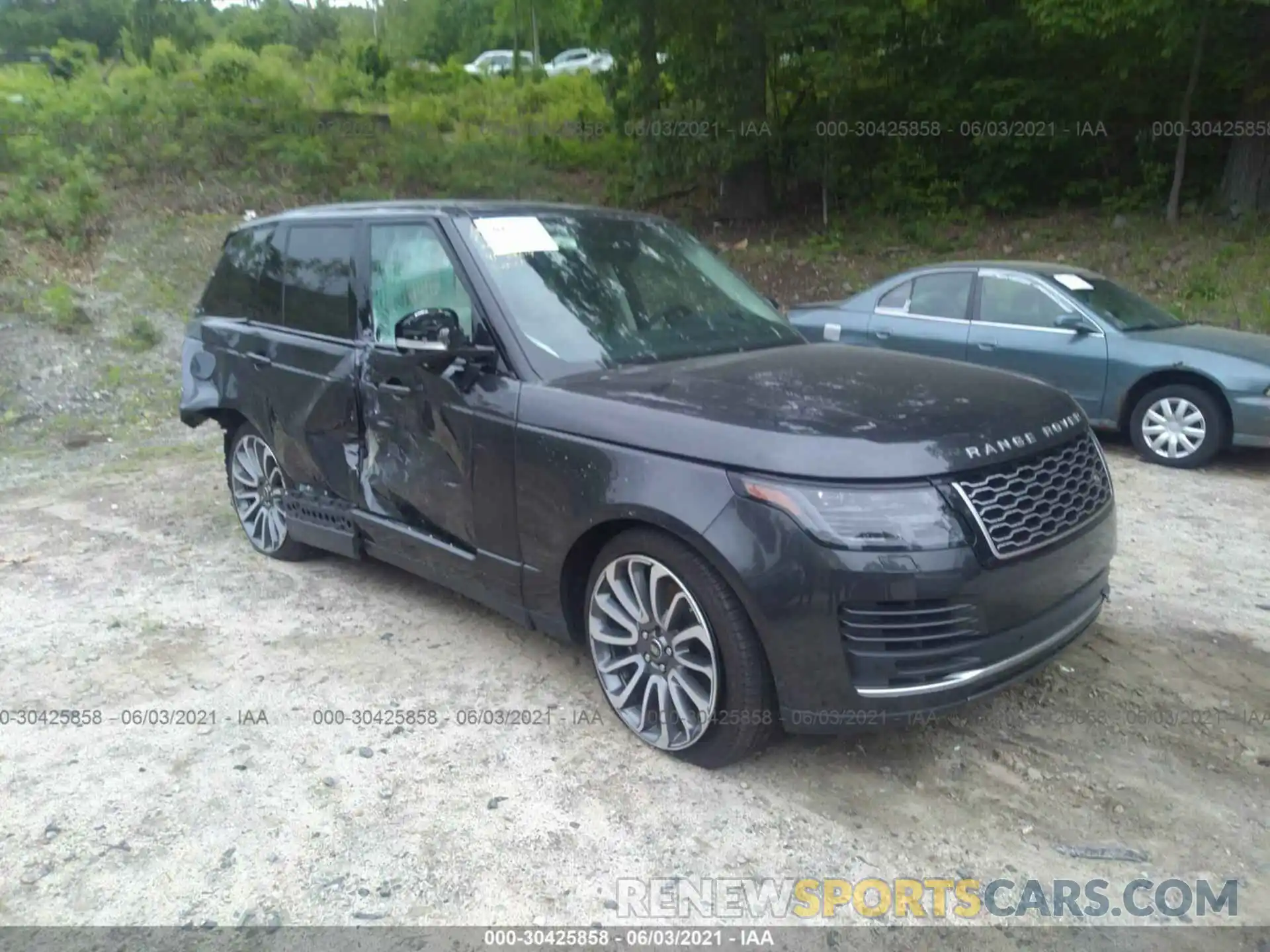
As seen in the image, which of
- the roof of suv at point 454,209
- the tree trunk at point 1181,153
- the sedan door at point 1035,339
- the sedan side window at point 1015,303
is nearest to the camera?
the roof of suv at point 454,209

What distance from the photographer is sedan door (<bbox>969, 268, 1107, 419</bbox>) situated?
7.93 meters

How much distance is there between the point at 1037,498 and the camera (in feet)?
11.2

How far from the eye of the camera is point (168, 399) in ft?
33.4

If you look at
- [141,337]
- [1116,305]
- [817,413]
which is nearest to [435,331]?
[817,413]

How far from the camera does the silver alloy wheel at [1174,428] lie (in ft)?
24.6

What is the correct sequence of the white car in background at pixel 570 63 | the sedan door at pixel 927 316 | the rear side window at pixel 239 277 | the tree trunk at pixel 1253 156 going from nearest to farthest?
the rear side window at pixel 239 277, the sedan door at pixel 927 316, the tree trunk at pixel 1253 156, the white car in background at pixel 570 63

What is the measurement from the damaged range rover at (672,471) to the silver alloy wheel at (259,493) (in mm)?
368

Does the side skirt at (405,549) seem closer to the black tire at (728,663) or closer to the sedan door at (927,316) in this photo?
the black tire at (728,663)

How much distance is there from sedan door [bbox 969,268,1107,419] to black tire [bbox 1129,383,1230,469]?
0.98ft

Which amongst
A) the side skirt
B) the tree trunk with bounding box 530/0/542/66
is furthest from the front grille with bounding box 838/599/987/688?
the tree trunk with bounding box 530/0/542/66

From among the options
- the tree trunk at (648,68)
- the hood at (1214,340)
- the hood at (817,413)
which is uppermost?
the tree trunk at (648,68)

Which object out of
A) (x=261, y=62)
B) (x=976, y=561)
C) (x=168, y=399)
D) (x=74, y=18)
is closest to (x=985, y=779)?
(x=976, y=561)

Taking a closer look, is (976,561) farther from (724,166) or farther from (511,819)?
(724,166)

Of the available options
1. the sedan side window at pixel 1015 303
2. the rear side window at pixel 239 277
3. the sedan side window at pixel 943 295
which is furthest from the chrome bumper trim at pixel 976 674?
the sedan side window at pixel 943 295
